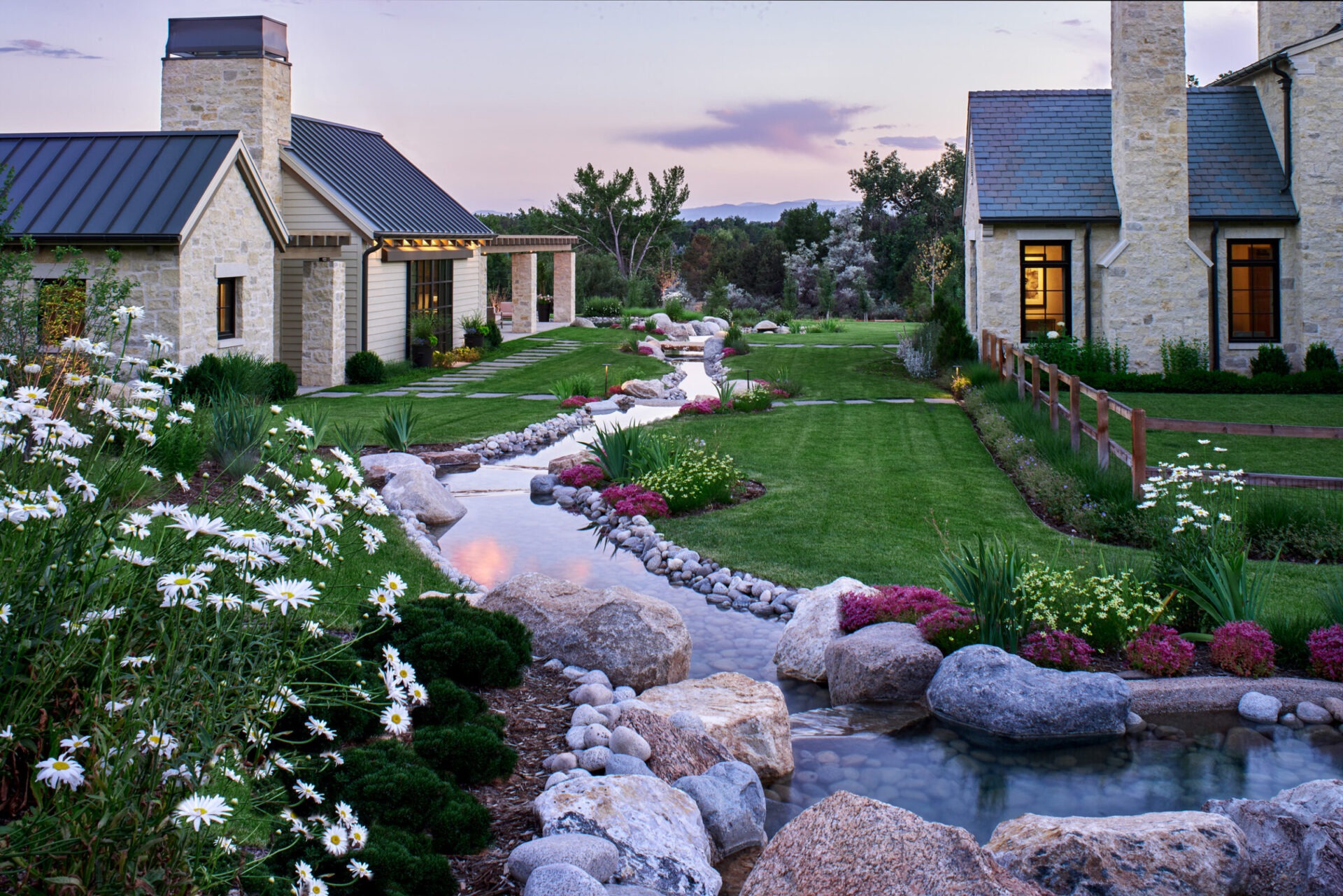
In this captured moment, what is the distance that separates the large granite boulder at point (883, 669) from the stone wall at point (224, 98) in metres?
16.3

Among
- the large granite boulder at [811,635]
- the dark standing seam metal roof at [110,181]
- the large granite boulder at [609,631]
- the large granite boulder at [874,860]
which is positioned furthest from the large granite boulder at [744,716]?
the dark standing seam metal roof at [110,181]

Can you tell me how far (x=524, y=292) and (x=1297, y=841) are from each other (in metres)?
28.8

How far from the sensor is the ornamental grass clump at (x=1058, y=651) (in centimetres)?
616

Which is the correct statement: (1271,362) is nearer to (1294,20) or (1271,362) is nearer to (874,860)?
(1294,20)

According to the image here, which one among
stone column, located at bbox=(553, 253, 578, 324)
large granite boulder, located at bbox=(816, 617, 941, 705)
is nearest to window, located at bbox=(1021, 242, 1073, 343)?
large granite boulder, located at bbox=(816, 617, 941, 705)

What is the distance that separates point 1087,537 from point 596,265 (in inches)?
1382

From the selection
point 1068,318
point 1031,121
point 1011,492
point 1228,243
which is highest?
point 1031,121

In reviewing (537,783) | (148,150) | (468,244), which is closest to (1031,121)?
(468,244)

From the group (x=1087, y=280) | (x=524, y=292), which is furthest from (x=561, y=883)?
(x=524, y=292)

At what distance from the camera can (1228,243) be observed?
1956 cm

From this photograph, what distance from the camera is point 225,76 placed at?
18828mm

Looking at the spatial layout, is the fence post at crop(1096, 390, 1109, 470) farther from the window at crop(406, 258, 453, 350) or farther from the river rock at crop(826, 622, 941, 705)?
the window at crop(406, 258, 453, 350)

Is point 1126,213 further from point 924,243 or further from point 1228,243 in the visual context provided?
point 924,243

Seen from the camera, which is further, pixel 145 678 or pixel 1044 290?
pixel 1044 290
